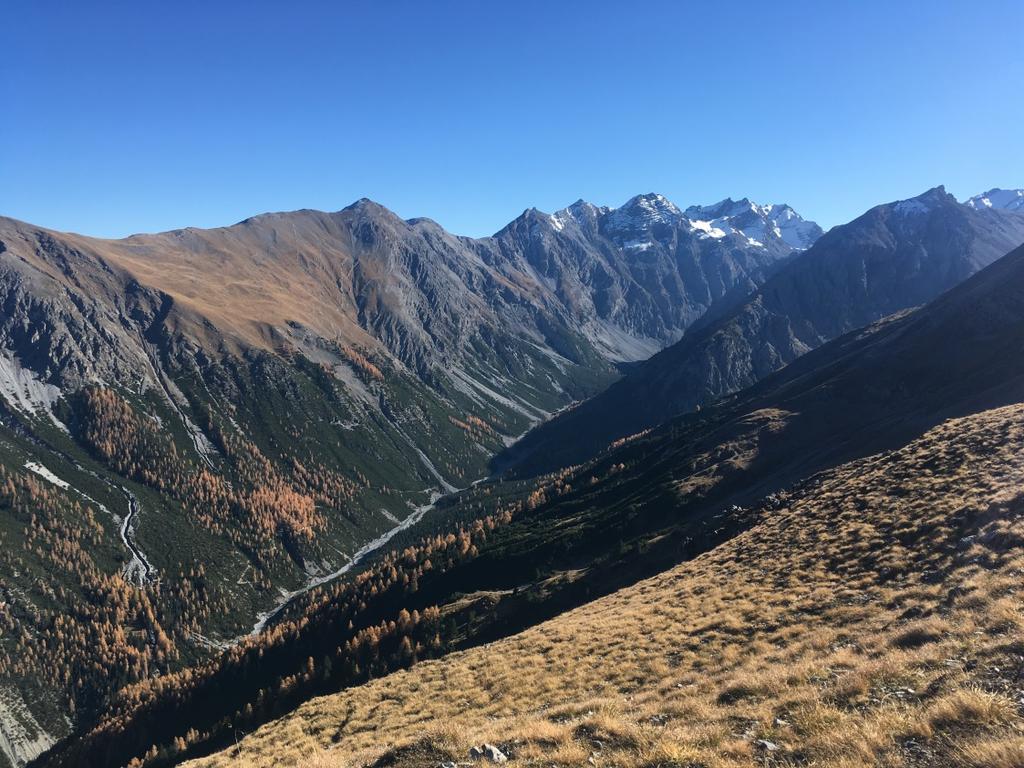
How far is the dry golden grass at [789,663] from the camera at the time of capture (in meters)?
16.0

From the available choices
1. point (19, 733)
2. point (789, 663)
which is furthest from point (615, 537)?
point (19, 733)

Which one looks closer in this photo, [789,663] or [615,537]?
[789,663]

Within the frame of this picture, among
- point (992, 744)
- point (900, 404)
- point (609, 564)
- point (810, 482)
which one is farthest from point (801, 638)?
point (900, 404)

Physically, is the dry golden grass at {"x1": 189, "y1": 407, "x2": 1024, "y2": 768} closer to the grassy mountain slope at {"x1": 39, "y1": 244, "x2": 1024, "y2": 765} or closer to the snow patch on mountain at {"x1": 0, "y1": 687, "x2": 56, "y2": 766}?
the grassy mountain slope at {"x1": 39, "y1": 244, "x2": 1024, "y2": 765}

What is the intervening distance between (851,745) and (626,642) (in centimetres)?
2799

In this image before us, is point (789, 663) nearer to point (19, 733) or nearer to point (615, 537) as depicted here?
point (615, 537)

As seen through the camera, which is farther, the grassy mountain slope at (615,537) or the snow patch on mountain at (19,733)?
the snow patch on mountain at (19,733)

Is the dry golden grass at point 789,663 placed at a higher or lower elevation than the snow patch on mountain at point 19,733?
higher

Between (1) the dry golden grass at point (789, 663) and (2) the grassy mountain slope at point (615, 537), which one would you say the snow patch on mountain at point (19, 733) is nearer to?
(2) the grassy mountain slope at point (615, 537)

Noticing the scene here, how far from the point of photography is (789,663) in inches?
1033

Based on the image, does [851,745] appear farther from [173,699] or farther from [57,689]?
[57,689]

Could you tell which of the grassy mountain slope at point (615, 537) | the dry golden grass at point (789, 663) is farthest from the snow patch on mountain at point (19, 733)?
the dry golden grass at point (789, 663)

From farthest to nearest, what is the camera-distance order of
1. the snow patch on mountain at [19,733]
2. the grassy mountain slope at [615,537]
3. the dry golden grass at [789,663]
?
the snow patch on mountain at [19,733], the grassy mountain slope at [615,537], the dry golden grass at [789,663]

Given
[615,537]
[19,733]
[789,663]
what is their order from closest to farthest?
[789,663], [615,537], [19,733]
